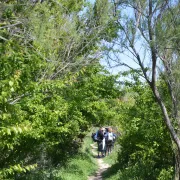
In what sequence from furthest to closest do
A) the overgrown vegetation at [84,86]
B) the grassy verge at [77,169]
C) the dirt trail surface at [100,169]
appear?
the dirt trail surface at [100,169] < the grassy verge at [77,169] < the overgrown vegetation at [84,86]

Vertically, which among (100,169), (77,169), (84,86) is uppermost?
(84,86)

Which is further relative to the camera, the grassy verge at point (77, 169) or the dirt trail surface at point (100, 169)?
the dirt trail surface at point (100, 169)

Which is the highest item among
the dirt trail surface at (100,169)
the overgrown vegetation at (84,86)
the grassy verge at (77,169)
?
the overgrown vegetation at (84,86)

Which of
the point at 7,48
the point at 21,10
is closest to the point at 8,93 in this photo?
the point at 7,48

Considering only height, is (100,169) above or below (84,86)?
below

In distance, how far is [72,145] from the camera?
16.2 metres

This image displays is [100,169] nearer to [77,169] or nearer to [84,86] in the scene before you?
[77,169]

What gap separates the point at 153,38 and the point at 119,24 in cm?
107

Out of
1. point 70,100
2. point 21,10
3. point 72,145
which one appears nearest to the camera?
point 21,10

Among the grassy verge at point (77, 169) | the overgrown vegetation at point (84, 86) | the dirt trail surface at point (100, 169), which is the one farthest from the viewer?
the dirt trail surface at point (100, 169)

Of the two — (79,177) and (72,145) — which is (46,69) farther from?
(72,145)

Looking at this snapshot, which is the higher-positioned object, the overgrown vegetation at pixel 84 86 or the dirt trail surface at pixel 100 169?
the overgrown vegetation at pixel 84 86

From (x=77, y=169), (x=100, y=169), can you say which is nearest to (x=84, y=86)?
(x=77, y=169)

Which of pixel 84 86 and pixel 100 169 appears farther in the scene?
pixel 100 169
